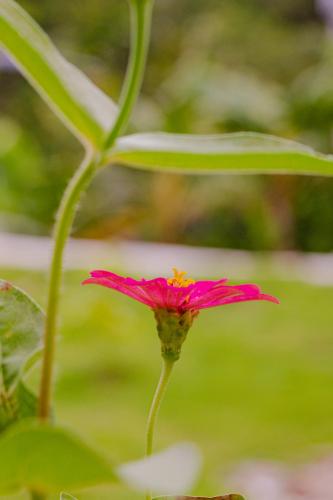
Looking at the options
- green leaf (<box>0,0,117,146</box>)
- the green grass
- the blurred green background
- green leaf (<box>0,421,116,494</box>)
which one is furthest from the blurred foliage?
green leaf (<box>0,421,116,494</box>)

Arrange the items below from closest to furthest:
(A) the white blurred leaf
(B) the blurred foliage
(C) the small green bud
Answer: (A) the white blurred leaf
(C) the small green bud
(B) the blurred foliage

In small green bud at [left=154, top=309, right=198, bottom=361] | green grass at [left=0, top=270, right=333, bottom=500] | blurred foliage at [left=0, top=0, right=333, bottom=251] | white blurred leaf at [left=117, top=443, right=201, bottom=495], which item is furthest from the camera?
blurred foliage at [left=0, top=0, right=333, bottom=251]

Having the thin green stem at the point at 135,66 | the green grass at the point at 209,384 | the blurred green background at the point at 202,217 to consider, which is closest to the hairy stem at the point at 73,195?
the thin green stem at the point at 135,66

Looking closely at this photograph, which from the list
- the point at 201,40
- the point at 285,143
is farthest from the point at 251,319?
the point at 201,40

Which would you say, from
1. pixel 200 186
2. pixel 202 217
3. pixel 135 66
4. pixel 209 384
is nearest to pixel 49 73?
pixel 135 66

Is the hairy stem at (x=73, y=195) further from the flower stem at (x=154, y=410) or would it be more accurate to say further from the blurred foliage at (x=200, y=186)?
the blurred foliage at (x=200, y=186)

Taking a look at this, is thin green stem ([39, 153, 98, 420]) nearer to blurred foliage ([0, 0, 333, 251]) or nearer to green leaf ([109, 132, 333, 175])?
green leaf ([109, 132, 333, 175])

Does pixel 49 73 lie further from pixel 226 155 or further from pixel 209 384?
pixel 209 384
